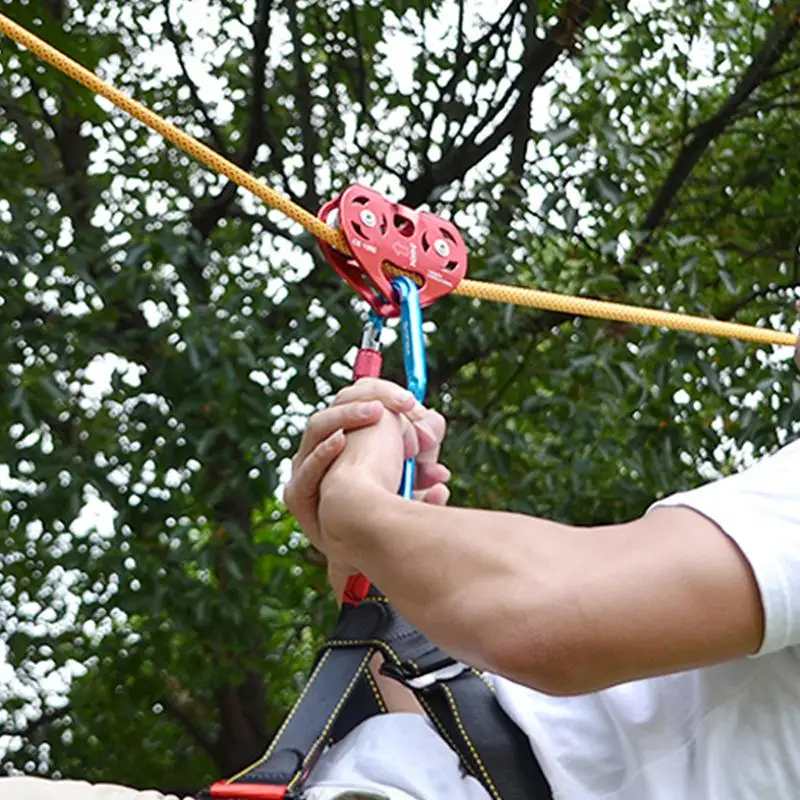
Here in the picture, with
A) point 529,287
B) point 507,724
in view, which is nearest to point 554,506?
point 529,287

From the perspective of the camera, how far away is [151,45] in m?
3.20

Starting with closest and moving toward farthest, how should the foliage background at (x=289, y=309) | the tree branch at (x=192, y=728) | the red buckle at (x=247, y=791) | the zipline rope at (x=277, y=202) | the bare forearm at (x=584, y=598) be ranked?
the bare forearm at (x=584, y=598) < the red buckle at (x=247, y=791) < the zipline rope at (x=277, y=202) < the foliage background at (x=289, y=309) < the tree branch at (x=192, y=728)

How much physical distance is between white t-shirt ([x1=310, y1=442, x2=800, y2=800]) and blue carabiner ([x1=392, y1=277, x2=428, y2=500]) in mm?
240

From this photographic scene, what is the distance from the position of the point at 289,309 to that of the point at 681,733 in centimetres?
173

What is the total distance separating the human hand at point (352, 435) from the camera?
105 centimetres

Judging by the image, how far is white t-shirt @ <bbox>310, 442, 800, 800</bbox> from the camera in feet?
2.73

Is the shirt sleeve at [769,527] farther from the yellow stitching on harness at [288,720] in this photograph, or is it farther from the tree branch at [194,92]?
the tree branch at [194,92]

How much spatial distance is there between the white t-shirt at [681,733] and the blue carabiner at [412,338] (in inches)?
9.4

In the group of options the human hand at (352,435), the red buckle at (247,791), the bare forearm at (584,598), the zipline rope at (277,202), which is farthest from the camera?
the zipline rope at (277,202)

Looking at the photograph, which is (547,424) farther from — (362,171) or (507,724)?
(507,724)

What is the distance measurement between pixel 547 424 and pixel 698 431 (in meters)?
0.33

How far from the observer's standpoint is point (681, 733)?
927 mm

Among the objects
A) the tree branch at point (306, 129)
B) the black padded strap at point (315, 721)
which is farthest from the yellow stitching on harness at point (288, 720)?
the tree branch at point (306, 129)

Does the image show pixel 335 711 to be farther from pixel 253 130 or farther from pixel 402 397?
pixel 253 130
